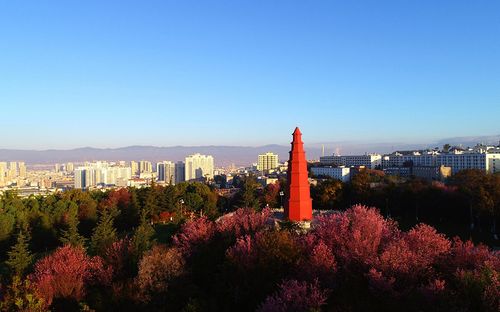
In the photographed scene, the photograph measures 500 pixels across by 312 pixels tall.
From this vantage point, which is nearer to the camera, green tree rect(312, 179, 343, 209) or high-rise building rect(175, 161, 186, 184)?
green tree rect(312, 179, 343, 209)

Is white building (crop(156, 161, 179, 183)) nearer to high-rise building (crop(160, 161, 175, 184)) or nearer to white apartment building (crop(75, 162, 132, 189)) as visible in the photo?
high-rise building (crop(160, 161, 175, 184))

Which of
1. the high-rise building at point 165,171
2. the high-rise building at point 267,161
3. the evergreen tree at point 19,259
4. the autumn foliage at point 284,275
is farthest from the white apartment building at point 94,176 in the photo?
the autumn foliage at point 284,275

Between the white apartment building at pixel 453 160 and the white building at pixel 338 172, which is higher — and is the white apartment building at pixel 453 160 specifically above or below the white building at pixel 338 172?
above

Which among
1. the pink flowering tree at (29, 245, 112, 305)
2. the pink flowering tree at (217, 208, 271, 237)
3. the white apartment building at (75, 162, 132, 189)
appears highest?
the pink flowering tree at (217, 208, 271, 237)

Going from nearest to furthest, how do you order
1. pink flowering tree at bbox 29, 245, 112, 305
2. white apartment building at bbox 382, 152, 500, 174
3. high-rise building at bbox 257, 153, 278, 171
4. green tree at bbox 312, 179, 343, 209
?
pink flowering tree at bbox 29, 245, 112, 305 < green tree at bbox 312, 179, 343, 209 < white apartment building at bbox 382, 152, 500, 174 < high-rise building at bbox 257, 153, 278, 171

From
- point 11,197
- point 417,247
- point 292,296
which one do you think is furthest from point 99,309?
point 11,197

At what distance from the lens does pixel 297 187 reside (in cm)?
2194

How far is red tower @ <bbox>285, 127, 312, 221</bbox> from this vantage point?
2194cm

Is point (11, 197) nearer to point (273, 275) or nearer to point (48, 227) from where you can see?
point (48, 227)

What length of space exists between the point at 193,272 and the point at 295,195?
9.57m

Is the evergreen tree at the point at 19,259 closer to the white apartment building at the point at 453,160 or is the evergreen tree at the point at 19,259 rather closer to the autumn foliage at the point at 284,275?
the autumn foliage at the point at 284,275

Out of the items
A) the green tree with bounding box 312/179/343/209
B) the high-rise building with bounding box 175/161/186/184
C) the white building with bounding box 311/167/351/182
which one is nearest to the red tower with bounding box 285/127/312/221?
the green tree with bounding box 312/179/343/209

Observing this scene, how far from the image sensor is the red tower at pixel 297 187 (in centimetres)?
2194

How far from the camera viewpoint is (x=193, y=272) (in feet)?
43.7
